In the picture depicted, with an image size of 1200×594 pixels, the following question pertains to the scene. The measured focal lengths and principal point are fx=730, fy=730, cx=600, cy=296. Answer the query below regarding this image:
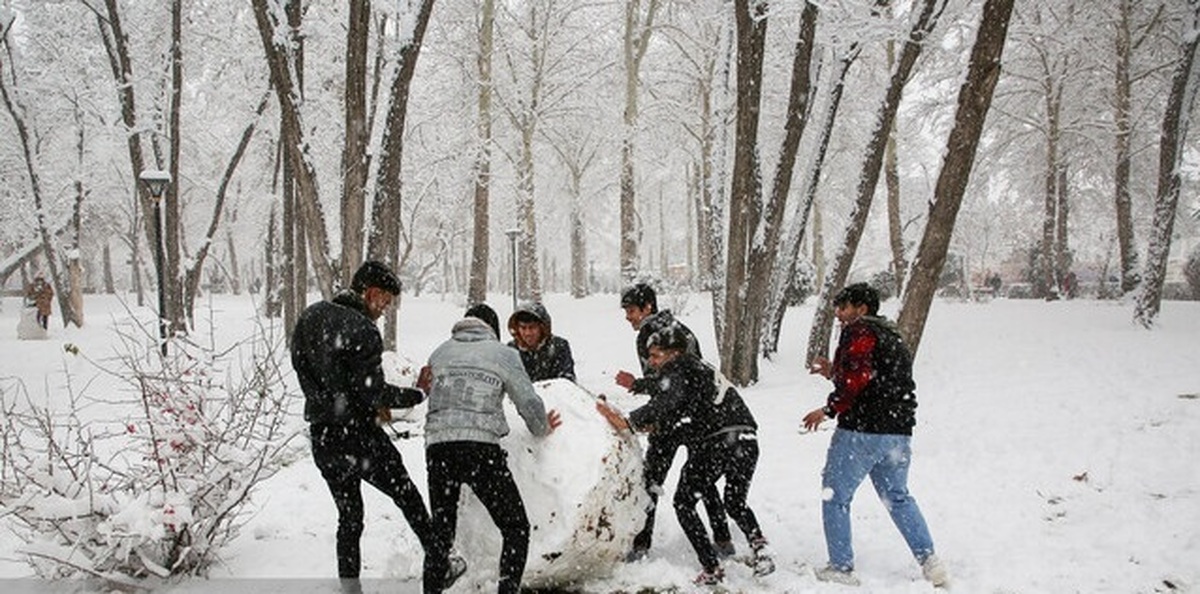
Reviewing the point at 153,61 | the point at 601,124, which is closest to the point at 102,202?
the point at 153,61

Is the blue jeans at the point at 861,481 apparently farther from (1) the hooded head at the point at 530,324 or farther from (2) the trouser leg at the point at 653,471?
(1) the hooded head at the point at 530,324

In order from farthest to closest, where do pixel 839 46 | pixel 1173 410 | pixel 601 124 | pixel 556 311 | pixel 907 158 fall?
1. pixel 907 158
2. pixel 601 124
3. pixel 556 311
4. pixel 839 46
5. pixel 1173 410

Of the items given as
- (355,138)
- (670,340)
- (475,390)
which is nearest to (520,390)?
(475,390)

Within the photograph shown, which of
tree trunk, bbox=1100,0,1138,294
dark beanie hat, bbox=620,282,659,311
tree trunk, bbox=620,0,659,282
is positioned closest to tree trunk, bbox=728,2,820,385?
dark beanie hat, bbox=620,282,659,311

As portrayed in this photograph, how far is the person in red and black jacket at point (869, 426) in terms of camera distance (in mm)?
4023

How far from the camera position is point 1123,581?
4.16m

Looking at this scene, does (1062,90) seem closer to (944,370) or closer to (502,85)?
(944,370)

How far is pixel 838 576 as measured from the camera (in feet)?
13.7

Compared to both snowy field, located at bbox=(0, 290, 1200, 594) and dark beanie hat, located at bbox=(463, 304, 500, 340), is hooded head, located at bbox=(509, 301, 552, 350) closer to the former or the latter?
dark beanie hat, located at bbox=(463, 304, 500, 340)

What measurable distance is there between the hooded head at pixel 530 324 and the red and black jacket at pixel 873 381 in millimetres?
1836

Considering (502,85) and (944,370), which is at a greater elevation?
(502,85)

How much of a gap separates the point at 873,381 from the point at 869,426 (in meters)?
0.25

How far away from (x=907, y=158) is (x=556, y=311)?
23980 millimetres

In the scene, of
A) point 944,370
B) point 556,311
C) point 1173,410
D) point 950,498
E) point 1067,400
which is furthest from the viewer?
point 556,311
